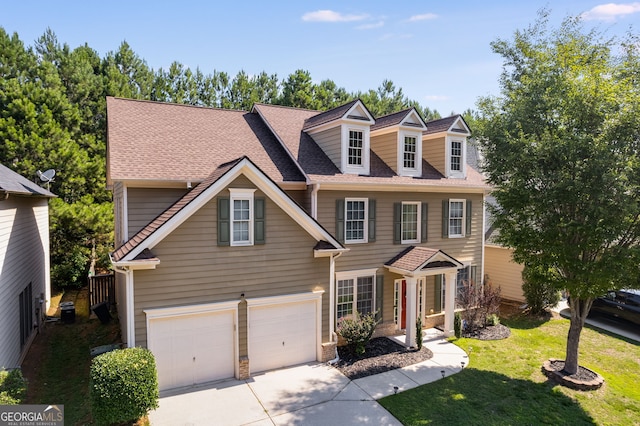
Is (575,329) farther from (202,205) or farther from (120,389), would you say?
(120,389)

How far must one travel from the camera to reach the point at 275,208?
454 inches

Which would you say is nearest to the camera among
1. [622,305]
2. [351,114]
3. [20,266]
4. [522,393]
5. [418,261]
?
[522,393]

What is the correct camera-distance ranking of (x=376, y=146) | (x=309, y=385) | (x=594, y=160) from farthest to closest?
1. (x=376, y=146)
2. (x=309, y=385)
3. (x=594, y=160)

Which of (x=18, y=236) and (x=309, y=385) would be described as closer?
(x=309, y=385)

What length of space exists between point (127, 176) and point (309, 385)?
7.94 metres

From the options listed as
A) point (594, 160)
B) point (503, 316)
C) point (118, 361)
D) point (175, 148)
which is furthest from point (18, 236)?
point (503, 316)

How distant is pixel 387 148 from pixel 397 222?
10.9 ft

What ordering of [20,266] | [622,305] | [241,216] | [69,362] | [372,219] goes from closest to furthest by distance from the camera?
1. [241,216]
2. [69,362]
3. [20,266]
4. [372,219]
5. [622,305]

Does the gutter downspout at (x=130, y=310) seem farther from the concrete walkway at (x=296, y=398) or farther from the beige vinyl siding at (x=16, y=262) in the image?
the beige vinyl siding at (x=16, y=262)

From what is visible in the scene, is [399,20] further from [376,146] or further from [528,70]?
[376,146]

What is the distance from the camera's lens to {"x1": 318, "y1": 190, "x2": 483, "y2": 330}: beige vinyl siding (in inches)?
547

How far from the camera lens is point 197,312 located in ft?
34.7

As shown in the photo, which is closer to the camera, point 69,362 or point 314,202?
point 69,362

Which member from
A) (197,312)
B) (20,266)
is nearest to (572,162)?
(197,312)
